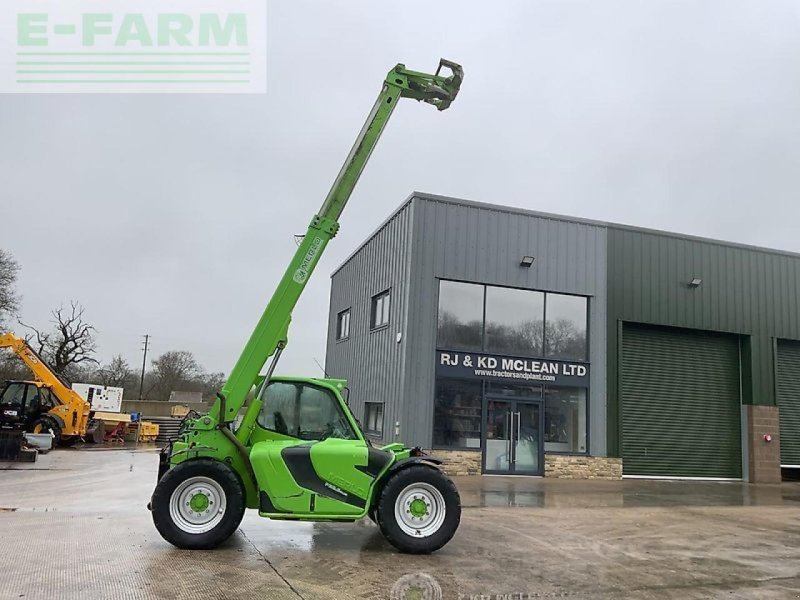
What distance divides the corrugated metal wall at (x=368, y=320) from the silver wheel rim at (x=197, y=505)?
9016mm

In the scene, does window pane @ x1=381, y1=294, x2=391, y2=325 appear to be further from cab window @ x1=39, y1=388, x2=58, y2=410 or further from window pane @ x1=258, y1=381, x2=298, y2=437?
cab window @ x1=39, y1=388, x2=58, y2=410

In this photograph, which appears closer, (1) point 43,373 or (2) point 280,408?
(2) point 280,408

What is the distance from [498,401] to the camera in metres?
16.5

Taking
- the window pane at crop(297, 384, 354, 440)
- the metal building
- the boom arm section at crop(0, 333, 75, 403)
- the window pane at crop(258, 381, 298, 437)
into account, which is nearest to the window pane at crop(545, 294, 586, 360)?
the metal building

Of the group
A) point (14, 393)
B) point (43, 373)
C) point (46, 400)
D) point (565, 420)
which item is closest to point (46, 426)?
point (46, 400)

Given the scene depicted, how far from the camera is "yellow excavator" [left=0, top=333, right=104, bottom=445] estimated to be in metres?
20.0

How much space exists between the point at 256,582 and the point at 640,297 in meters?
15.1

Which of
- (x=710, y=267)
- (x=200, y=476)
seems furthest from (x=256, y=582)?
(x=710, y=267)

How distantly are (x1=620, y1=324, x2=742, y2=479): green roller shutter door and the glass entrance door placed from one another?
9.43ft

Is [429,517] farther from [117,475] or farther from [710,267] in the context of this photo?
[710,267]

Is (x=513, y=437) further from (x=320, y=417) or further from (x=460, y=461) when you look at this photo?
(x=320, y=417)

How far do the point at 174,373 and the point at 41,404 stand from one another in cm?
4321

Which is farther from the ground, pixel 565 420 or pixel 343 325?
pixel 343 325

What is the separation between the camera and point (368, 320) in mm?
19484
